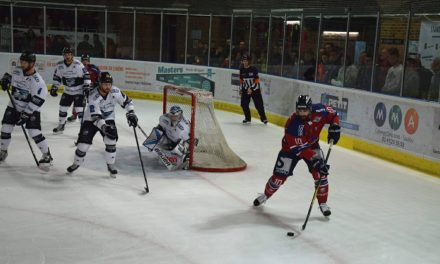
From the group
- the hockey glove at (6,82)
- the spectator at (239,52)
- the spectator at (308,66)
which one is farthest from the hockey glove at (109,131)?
the spectator at (239,52)

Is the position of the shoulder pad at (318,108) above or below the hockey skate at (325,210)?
above

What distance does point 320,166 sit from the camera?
5.39 metres

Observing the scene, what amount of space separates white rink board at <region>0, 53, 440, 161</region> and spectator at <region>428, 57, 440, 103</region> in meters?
0.23

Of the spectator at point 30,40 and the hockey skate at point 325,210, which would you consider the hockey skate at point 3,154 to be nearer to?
the hockey skate at point 325,210

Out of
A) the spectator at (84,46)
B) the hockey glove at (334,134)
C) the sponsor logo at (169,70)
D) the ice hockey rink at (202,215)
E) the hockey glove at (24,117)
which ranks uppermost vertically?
the spectator at (84,46)

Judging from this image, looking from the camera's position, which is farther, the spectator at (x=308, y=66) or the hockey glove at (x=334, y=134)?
the spectator at (x=308, y=66)

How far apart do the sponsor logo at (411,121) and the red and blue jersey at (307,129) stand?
3.06 m

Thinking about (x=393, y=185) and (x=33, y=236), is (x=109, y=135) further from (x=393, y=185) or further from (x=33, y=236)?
(x=393, y=185)

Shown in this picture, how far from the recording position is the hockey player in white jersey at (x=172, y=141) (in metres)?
7.30

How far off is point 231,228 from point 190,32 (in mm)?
10571

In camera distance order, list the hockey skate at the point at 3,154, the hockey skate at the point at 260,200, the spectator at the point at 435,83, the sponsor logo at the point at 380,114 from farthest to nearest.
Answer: the sponsor logo at the point at 380,114 < the spectator at the point at 435,83 < the hockey skate at the point at 3,154 < the hockey skate at the point at 260,200

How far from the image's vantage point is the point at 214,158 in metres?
Result: 7.56

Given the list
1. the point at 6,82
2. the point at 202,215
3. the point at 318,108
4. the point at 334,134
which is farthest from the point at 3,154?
the point at 334,134

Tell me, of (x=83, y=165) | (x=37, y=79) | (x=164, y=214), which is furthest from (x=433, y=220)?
(x=37, y=79)
